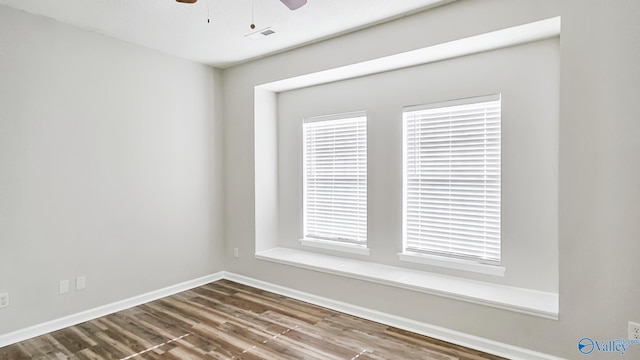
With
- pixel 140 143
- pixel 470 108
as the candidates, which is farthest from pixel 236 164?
pixel 470 108

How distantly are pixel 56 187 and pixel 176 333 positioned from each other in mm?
1701

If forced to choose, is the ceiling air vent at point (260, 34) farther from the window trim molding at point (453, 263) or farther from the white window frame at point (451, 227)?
the window trim molding at point (453, 263)

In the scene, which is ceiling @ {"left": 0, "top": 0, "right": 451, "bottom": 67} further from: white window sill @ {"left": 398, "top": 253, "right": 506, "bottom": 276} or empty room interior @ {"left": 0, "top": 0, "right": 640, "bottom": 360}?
white window sill @ {"left": 398, "top": 253, "right": 506, "bottom": 276}

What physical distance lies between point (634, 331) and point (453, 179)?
162 centimetres

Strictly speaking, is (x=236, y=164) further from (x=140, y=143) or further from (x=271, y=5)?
(x=271, y=5)

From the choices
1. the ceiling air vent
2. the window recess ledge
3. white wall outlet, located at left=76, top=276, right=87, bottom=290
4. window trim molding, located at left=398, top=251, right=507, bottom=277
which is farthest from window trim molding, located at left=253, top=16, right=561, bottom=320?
white wall outlet, located at left=76, top=276, right=87, bottom=290

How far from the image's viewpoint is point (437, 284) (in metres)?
3.05

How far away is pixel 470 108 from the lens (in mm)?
3172

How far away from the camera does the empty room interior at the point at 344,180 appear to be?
7.56 ft

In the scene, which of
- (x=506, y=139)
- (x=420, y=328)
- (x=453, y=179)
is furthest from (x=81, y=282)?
(x=506, y=139)

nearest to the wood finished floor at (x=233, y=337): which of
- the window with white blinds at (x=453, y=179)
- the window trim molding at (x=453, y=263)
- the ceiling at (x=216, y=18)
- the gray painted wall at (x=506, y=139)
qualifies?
the window trim molding at (x=453, y=263)

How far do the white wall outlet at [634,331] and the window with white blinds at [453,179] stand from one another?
38.7 inches

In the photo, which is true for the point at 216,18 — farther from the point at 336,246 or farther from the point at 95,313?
the point at 95,313
